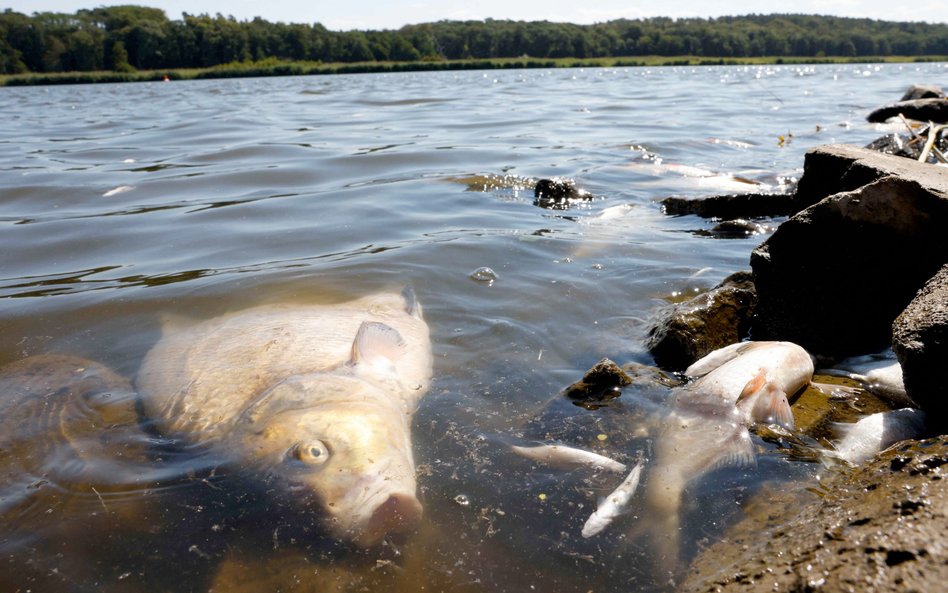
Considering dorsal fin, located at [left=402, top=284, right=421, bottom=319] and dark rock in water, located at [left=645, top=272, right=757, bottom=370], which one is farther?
dorsal fin, located at [left=402, top=284, right=421, bottom=319]

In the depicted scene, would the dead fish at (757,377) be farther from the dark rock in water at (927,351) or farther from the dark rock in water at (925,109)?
the dark rock in water at (925,109)

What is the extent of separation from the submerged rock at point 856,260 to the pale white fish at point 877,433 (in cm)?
113

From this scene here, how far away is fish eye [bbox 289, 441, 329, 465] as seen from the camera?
325cm

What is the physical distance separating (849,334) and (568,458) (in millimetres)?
2354

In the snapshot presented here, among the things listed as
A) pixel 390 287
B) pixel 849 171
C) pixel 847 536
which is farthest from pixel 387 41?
pixel 847 536

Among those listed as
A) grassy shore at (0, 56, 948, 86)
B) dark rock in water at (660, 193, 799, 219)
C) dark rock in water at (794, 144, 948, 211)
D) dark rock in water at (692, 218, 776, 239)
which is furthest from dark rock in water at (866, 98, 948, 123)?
grassy shore at (0, 56, 948, 86)

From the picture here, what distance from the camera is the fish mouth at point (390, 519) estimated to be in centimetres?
284

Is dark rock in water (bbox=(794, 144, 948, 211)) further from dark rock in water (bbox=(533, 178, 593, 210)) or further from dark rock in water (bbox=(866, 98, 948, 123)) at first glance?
dark rock in water (bbox=(866, 98, 948, 123))

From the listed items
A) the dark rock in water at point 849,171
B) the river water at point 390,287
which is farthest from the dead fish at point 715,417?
the dark rock in water at point 849,171

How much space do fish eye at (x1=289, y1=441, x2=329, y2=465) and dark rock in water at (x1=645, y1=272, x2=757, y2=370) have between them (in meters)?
2.17

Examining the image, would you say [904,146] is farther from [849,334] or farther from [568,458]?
[568,458]

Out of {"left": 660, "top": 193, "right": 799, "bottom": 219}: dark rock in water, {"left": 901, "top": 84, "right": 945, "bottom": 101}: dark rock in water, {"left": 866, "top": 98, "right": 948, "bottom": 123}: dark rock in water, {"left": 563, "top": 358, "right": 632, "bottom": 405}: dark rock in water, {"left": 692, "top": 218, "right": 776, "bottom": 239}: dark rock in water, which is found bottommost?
{"left": 563, "top": 358, "right": 632, "bottom": 405}: dark rock in water

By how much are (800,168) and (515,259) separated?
7203 millimetres

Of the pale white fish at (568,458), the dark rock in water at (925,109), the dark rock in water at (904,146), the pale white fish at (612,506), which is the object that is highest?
the dark rock in water at (925,109)
